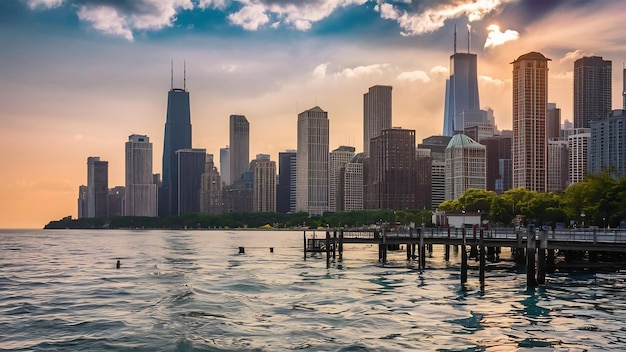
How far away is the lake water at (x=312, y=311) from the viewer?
128ft

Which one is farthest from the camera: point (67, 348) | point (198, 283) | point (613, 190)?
point (613, 190)

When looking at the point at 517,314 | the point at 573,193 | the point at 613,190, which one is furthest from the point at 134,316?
the point at 573,193

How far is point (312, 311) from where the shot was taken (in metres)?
49.8

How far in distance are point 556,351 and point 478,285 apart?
93.0 ft

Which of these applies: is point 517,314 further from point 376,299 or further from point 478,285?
point 478,285

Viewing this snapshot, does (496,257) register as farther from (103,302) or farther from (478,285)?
(103,302)

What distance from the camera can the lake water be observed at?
39031 millimetres

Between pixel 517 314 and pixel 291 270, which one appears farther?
pixel 291 270

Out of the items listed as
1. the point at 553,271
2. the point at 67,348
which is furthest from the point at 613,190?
the point at 67,348

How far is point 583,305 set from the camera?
51156 mm

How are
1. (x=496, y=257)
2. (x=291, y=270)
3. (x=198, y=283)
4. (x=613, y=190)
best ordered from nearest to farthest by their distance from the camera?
(x=198, y=283) → (x=291, y=270) → (x=496, y=257) → (x=613, y=190)

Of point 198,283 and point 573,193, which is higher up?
point 573,193

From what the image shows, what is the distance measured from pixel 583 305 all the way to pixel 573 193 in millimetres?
94248

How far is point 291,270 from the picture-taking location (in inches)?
3319
